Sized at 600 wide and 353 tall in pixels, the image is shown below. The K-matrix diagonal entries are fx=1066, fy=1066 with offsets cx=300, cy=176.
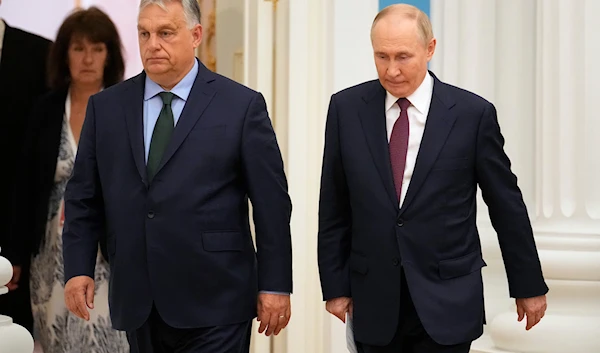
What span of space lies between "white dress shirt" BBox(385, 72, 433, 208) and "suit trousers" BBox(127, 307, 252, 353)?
2.20ft

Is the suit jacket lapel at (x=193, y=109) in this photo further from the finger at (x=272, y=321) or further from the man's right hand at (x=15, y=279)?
the man's right hand at (x=15, y=279)

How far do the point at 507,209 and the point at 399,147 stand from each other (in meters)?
0.40

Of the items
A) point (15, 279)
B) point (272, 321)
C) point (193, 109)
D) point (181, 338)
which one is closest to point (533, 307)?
point (272, 321)

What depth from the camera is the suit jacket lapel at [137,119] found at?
3.38 m

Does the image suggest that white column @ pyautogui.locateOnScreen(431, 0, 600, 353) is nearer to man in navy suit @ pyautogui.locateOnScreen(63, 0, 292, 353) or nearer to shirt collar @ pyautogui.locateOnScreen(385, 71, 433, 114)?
shirt collar @ pyautogui.locateOnScreen(385, 71, 433, 114)

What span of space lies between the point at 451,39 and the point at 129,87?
8.74 feet

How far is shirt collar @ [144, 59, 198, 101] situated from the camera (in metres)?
3.50

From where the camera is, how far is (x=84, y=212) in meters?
3.49

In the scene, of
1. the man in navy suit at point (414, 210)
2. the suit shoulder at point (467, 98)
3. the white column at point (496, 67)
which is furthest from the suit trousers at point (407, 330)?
the white column at point (496, 67)

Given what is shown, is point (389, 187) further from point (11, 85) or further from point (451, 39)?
point (11, 85)

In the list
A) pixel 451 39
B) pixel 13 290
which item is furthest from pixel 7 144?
pixel 451 39

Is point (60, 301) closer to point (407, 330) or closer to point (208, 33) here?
point (208, 33)

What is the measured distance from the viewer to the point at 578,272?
16.0ft

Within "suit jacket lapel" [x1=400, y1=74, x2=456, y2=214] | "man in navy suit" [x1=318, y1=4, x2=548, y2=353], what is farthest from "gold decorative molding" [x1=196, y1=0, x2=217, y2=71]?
"suit jacket lapel" [x1=400, y1=74, x2=456, y2=214]
